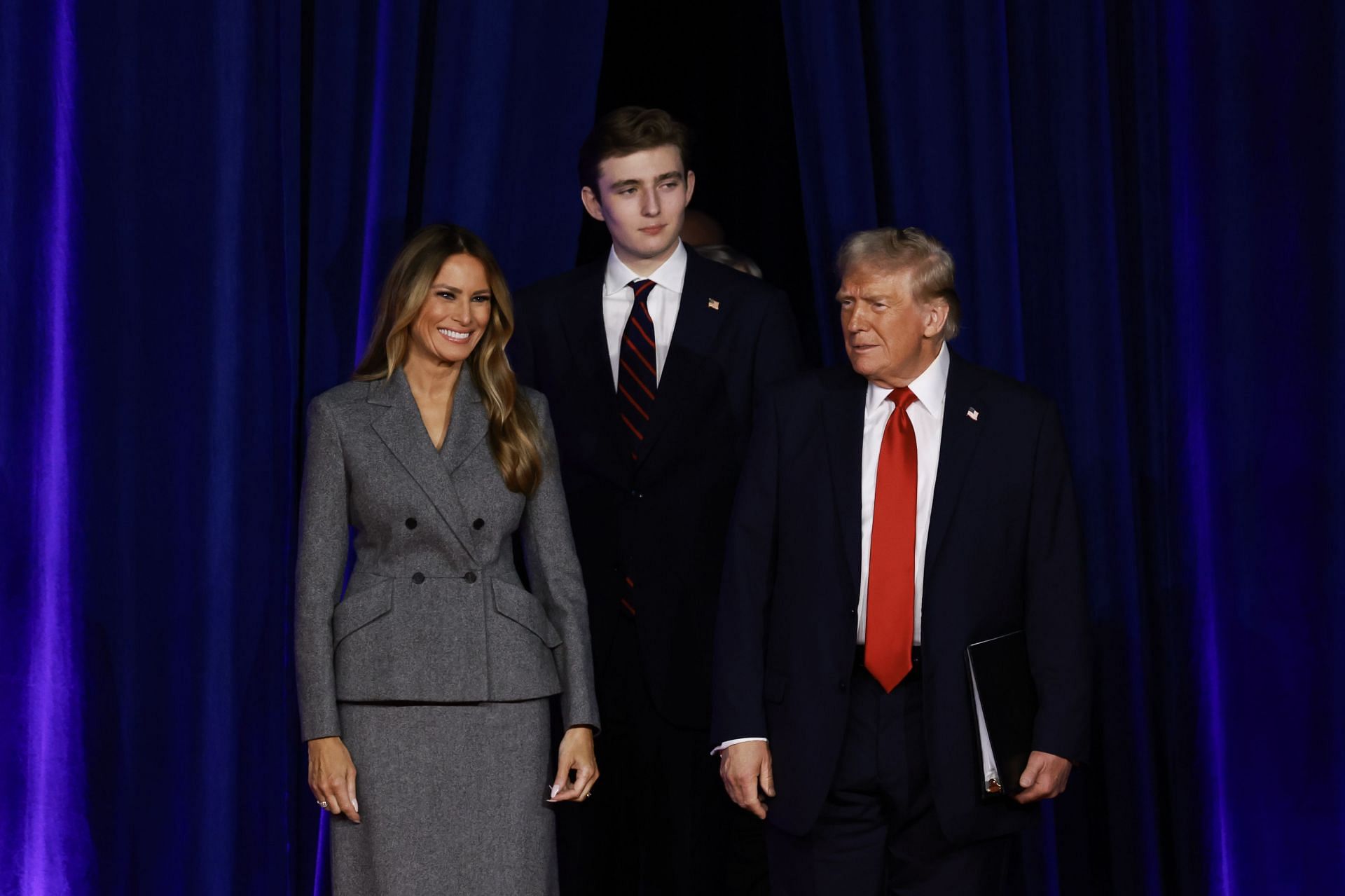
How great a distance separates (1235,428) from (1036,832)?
42.1 inches

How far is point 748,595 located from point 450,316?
28.6 inches

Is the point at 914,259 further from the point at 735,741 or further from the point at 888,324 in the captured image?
the point at 735,741

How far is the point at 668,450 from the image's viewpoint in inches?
111

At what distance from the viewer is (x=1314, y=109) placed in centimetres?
338

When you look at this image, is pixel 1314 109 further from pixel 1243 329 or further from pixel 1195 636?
pixel 1195 636

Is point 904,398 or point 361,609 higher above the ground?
point 904,398

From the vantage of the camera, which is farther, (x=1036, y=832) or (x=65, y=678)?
(x=1036, y=832)

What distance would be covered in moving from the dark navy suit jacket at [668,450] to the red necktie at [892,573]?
1.60ft

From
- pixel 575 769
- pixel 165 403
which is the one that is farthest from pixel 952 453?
pixel 165 403

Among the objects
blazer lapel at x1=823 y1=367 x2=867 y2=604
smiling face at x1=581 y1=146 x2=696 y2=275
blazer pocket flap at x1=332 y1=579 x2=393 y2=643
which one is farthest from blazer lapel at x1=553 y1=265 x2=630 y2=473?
blazer pocket flap at x1=332 y1=579 x2=393 y2=643

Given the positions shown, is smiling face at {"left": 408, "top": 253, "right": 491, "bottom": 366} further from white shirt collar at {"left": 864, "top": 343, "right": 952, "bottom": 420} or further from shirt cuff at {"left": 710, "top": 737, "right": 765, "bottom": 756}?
Answer: shirt cuff at {"left": 710, "top": 737, "right": 765, "bottom": 756}

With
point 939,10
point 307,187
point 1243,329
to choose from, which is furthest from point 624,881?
point 939,10

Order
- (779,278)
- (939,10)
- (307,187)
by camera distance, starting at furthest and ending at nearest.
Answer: (779,278) < (939,10) < (307,187)

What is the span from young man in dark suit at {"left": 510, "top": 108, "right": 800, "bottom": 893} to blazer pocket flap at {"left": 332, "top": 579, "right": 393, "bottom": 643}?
1.80ft
